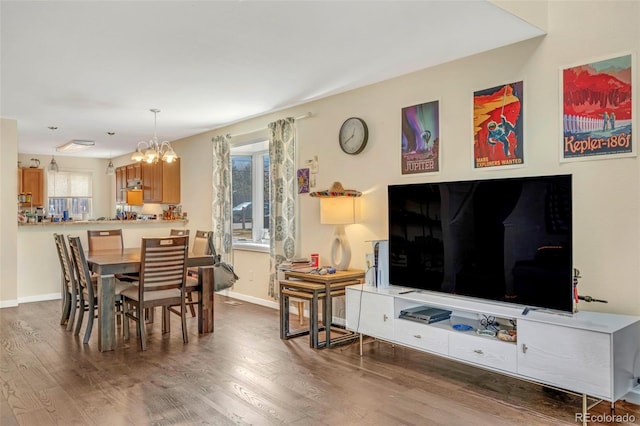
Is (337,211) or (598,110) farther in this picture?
(337,211)

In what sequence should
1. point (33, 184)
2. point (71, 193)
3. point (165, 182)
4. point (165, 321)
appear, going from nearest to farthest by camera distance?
point (165, 321)
point (165, 182)
point (33, 184)
point (71, 193)

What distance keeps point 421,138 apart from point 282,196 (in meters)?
2.04

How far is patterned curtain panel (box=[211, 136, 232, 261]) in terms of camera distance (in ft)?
21.7

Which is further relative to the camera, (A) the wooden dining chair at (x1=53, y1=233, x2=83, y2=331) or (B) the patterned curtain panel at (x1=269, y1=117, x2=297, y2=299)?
(B) the patterned curtain panel at (x1=269, y1=117, x2=297, y2=299)

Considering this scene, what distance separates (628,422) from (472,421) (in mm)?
913

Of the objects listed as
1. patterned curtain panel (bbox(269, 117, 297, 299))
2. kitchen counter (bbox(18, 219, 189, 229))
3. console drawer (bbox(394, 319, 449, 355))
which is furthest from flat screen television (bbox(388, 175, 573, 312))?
kitchen counter (bbox(18, 219, 189, 229))

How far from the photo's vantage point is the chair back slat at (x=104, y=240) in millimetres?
5785

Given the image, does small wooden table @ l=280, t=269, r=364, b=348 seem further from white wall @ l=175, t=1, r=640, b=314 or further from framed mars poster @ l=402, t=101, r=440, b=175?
framed mars poster @ l=402, t=101, r=440, b=175

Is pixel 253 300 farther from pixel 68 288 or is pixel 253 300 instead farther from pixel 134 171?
pixel 134 171

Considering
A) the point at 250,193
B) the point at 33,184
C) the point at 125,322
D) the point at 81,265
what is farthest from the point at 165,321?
the point at 33,184

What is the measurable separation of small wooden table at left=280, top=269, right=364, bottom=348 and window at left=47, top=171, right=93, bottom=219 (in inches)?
327

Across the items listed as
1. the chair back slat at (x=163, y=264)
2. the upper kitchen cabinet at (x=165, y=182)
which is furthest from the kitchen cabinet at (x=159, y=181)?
the chair back slat at (x=163, y=264)

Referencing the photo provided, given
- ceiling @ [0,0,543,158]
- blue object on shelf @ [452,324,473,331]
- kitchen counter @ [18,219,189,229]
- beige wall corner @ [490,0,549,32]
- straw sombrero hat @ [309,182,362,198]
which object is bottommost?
blue object on shelf @ [452,324,473,331]

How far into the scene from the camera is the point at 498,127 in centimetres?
359
